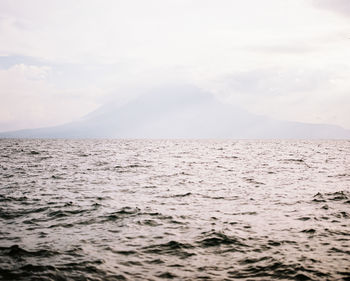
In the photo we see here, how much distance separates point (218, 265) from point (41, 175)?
1037 inches

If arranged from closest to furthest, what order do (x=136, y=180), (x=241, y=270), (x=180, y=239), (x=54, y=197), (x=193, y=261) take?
(x=241, y=270)
(x=193, y=261)
(x=180, y=239)
(x=54, y=197)
(x=136, y=180)

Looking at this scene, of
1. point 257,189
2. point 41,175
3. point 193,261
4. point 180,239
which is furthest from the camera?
point 41,175

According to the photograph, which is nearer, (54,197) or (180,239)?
(180,239)

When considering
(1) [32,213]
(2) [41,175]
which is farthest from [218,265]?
(2) [41,175]

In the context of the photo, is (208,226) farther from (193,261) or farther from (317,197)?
(317,197)

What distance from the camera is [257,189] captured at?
25.0 meters

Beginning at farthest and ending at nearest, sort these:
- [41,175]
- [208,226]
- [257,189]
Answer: [41,175], [257,189], [208,226]

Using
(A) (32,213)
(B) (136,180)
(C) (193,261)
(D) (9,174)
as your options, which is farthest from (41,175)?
(C) (193,261)

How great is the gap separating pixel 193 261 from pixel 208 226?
4.10 metres

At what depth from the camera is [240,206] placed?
1912 centimetres

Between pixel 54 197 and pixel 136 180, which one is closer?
pixel 54 197

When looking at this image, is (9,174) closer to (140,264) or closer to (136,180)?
(136,180)

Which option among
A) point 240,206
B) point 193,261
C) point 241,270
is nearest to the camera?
point 241,270

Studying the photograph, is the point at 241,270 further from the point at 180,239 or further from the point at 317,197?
the point at 317,197
